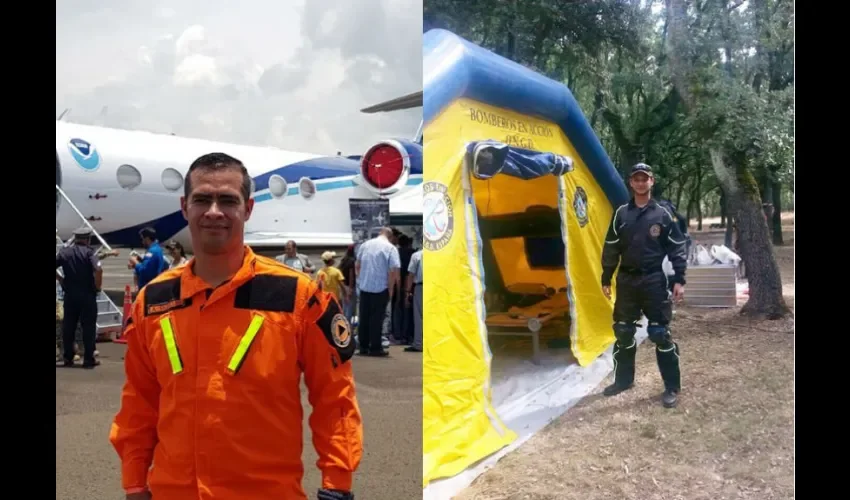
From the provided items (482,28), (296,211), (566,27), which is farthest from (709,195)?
(296,211)

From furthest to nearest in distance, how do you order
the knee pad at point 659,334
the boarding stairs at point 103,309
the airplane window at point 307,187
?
the boarding stairs at point 103,309
the airplane window at point 307,187
the knee pad at point 659,334

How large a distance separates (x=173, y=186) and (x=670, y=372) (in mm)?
2307

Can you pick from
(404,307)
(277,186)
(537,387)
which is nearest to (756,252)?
(537,387)

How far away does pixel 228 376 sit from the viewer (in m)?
1.84

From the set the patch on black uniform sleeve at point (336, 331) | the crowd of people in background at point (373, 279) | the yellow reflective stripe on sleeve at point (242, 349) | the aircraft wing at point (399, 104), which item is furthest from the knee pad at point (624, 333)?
the yellow reflective stripe on sleeve at point (242, 349)

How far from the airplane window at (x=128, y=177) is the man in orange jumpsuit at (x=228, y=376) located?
5.43ft

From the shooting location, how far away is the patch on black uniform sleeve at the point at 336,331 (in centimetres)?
187

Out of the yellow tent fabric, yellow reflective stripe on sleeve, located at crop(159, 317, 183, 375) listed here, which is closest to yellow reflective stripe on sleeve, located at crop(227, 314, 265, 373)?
yellow reflective stripe on sleeve, located at crop(159, 317, 183, 375)

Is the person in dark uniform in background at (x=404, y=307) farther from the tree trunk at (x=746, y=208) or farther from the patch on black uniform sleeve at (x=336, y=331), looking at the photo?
the tree trunk at (x=746, y=208)

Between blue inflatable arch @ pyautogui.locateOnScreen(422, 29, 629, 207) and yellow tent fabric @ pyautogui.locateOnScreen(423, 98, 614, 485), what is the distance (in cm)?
3

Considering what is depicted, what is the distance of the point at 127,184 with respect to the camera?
11.4ft

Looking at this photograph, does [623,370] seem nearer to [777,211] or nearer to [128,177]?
[777,211]

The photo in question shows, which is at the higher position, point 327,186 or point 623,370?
point 327,186

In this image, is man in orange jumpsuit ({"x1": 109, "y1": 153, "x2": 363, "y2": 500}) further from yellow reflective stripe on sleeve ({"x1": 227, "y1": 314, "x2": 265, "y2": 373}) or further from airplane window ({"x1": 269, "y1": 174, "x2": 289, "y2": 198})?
airplane window ({"x1": 269, "y1": 174, "x2": 289, "y2": 198})
